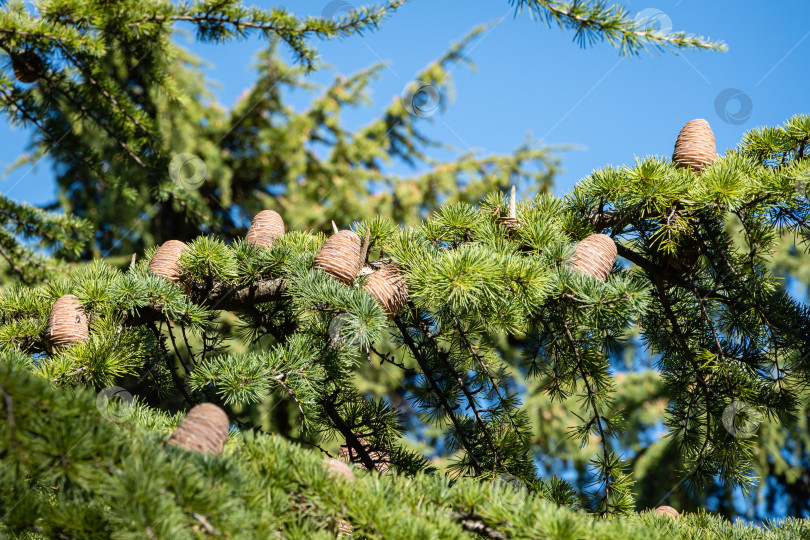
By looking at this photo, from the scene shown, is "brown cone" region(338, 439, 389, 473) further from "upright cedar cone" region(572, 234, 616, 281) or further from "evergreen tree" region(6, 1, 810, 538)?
"upright cedar cone" region(572, 234, 616, 281)

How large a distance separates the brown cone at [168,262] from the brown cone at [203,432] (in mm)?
564

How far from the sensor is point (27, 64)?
205cm

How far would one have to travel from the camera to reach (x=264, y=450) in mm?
846

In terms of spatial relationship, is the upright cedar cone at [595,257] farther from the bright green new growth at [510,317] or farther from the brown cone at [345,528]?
the brown cone at [345,528]

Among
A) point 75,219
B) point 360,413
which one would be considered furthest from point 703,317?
point 75,219

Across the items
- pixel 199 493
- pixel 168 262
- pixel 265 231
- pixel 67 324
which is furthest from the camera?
pixel 265 231

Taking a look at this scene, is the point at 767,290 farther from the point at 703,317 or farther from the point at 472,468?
the point at 472,468

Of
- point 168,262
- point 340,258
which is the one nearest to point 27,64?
point 168,262

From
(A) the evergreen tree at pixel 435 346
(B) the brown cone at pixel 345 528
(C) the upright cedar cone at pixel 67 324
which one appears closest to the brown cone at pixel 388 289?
(A) the evergreen tree at pixel 435 346

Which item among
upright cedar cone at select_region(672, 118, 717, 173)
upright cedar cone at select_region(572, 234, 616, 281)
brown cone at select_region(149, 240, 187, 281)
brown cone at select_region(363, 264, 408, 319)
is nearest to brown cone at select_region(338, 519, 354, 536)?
brown cone at select_region(363, 264, 408, 319)

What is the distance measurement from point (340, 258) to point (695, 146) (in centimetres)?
90

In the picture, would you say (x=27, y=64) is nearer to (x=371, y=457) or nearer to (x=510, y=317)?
(x=371, y=457)

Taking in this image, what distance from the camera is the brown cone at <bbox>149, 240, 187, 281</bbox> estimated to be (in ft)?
4.46

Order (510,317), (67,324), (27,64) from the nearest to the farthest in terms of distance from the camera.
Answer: (510,317)
(67,324)
(27,64)
